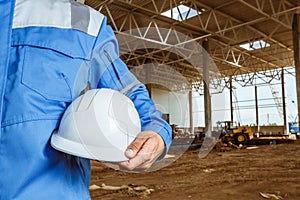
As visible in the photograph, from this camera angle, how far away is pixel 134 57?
14734 mm

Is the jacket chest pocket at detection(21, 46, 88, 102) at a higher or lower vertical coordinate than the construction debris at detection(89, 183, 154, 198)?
higher

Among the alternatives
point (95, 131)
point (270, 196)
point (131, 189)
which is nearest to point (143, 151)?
point (95, 131)

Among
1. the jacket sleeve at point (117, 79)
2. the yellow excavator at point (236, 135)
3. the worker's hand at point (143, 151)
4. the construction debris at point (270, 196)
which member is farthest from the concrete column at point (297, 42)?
the worker's hand at point (143, 151)

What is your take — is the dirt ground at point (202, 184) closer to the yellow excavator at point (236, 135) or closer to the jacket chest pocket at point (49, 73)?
the jacket chest pocket at point (49, 73)

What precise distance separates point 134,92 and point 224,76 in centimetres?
2125

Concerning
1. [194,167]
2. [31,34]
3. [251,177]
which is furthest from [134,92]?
[194,167]

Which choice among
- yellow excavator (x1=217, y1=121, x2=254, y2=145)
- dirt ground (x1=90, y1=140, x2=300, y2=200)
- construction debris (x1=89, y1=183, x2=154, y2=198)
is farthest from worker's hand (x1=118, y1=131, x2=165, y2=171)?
yellow excavator (x1=217, y1=121, x2=254, y2=145)

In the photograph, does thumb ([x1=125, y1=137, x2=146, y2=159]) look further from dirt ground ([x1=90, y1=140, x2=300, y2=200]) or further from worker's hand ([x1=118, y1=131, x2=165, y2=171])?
dirt ground ([x1=90, y1=140, x2=300, y2=200])

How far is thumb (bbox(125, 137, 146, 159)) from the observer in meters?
0.67

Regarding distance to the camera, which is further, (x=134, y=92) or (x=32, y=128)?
(x=134, y=92)

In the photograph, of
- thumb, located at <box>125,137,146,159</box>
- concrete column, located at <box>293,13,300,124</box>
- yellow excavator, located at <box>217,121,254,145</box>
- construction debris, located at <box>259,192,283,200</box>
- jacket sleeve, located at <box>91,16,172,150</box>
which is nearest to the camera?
thumb, located at <box>125,137,146,159</box>

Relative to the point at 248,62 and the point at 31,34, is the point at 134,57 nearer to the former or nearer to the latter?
the point at 248,62

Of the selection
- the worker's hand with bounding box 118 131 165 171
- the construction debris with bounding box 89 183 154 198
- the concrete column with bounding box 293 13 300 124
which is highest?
the concrete column with bounding box 293 13 300 124

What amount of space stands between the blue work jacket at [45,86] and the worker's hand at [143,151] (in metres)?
0.05
